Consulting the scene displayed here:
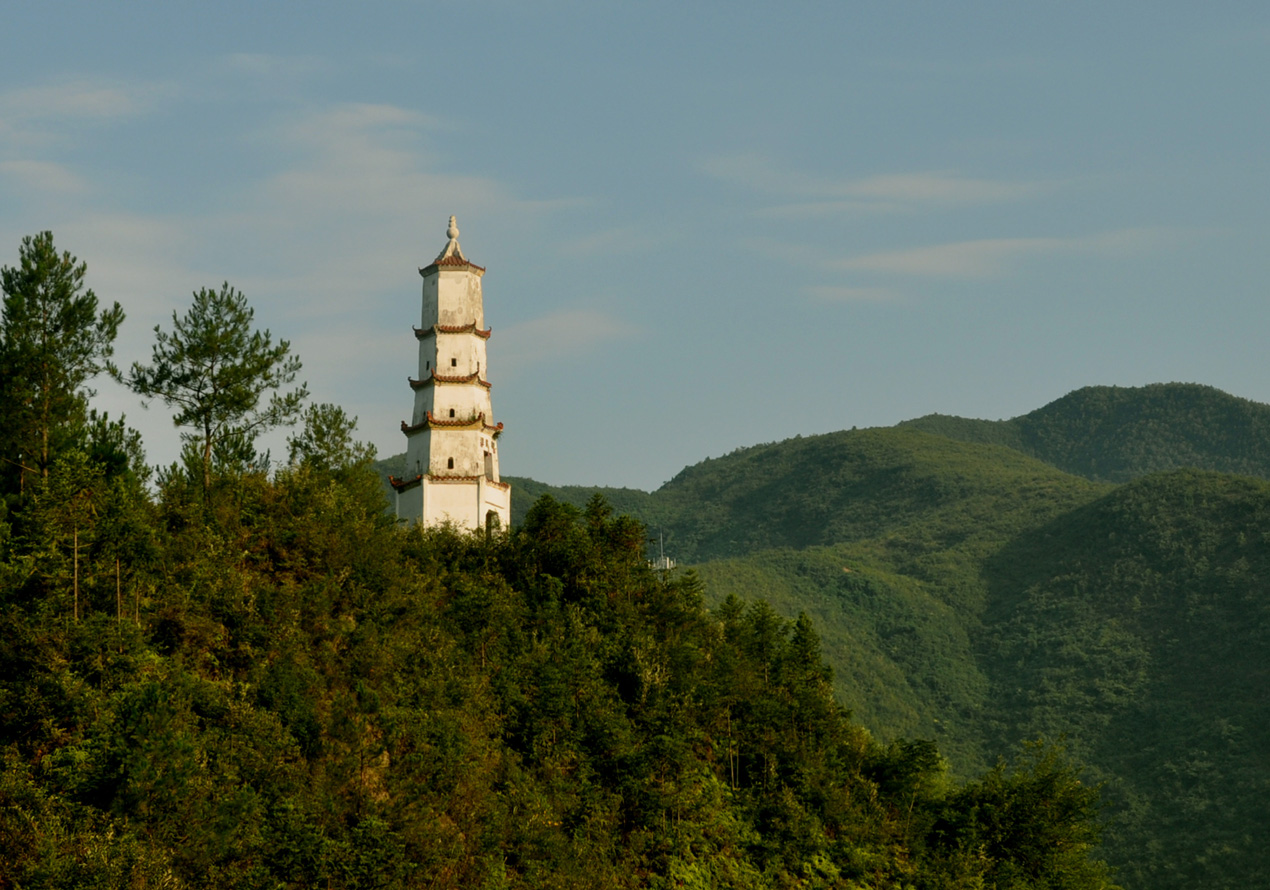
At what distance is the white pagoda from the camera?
53.7 meters

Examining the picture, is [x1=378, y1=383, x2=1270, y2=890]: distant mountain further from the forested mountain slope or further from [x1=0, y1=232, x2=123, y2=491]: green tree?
[x1=0, y1=232, x2=123, y2=491]: green tree

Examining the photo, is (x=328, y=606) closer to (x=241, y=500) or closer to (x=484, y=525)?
(x=241, y=500)

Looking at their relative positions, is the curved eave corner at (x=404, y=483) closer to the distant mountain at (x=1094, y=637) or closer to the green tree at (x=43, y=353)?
the green tree at (x=43, y=353)

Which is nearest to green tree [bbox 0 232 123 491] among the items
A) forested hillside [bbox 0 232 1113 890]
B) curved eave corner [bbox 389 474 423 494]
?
forested hillside [bbox 0 232 1113 890]

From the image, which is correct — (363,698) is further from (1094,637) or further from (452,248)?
(1094,637)

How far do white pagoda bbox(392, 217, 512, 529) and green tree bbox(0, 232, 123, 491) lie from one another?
13.2 m

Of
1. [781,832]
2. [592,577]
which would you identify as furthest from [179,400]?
[781,832]

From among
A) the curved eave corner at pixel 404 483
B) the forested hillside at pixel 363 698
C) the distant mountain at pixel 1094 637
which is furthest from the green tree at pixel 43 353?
the distant mountain at pixel 1094 637

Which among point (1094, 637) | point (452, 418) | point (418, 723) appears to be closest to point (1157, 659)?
point (1094, 637)

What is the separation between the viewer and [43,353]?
139ft

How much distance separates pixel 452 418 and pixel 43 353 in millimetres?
15825

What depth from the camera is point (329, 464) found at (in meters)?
53.2

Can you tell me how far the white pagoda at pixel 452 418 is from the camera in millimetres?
53656

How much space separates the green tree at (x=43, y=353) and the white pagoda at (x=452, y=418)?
43.5 feet
